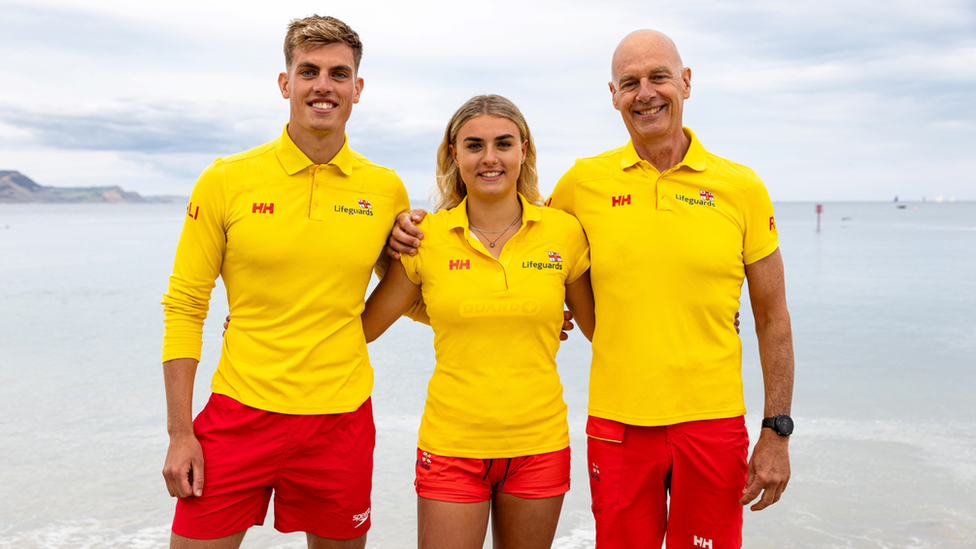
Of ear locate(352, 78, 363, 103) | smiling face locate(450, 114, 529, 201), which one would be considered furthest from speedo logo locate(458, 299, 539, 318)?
ear locate(352, 78, 363, 103)

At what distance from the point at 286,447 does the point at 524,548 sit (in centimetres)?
101

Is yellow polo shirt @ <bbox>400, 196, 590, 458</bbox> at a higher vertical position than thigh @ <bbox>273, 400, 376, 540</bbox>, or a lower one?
higher

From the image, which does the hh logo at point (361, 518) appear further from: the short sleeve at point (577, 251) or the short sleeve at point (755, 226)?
the short sleeve at point (755, 226)

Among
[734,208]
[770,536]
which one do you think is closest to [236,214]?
[734,208]

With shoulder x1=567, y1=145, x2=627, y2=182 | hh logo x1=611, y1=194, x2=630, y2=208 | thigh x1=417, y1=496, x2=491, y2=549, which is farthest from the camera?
shoulder x1=567, y1=145, x2=627, y2=182

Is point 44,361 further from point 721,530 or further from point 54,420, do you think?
point 721,530

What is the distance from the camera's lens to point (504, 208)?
2.89m

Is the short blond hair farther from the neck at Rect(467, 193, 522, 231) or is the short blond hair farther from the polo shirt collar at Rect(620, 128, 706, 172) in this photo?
the polo shirt collar at Rect(620, 128, 706, 172)

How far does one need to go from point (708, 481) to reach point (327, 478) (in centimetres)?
151

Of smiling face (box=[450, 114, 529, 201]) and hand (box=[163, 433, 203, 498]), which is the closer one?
hand (box=[163, 433, 203, 498])

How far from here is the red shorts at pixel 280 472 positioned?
273 cm

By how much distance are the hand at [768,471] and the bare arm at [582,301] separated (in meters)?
0.83

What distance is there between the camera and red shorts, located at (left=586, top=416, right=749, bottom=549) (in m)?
2.73

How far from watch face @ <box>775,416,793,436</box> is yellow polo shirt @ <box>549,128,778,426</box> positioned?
0.14 m
